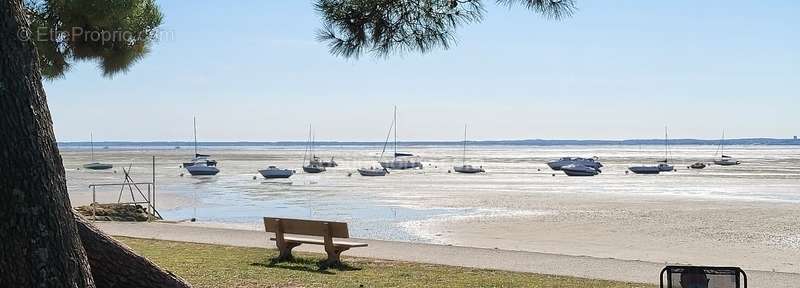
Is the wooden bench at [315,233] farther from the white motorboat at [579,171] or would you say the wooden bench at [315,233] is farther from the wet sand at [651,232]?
the white motorboat at [579,171]

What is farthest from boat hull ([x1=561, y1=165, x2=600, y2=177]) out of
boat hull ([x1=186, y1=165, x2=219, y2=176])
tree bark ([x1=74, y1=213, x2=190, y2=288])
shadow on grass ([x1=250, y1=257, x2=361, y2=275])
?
tree bark ([x1=74, y1=213, x2=190, y2=288])

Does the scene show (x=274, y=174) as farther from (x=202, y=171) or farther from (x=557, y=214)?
(x=557, y=214)

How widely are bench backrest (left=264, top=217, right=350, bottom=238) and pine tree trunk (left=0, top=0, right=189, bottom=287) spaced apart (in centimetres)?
722

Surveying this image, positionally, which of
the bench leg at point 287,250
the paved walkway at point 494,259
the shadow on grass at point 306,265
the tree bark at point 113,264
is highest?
the tree bark at point 113,264

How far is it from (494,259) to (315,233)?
282 cm

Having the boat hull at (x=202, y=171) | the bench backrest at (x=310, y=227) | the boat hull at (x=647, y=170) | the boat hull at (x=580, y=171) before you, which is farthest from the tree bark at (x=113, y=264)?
the boat hull at (x=647, y=170)

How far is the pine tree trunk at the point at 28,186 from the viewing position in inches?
152

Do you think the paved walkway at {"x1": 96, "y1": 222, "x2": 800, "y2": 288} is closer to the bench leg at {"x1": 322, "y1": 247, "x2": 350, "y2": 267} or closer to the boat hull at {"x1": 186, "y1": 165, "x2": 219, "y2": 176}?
the bench leg at {"x1": 322, "y1": 247, "x2": 350, "y2": 267}

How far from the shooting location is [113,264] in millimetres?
5828

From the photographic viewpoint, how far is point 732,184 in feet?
166

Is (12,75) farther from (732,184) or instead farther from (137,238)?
(732,184)

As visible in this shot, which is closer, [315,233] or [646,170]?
[315,233]

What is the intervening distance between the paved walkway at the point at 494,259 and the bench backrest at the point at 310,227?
4.59ft

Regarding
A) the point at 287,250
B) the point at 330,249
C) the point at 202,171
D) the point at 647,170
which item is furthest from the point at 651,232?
the point at 202,171
